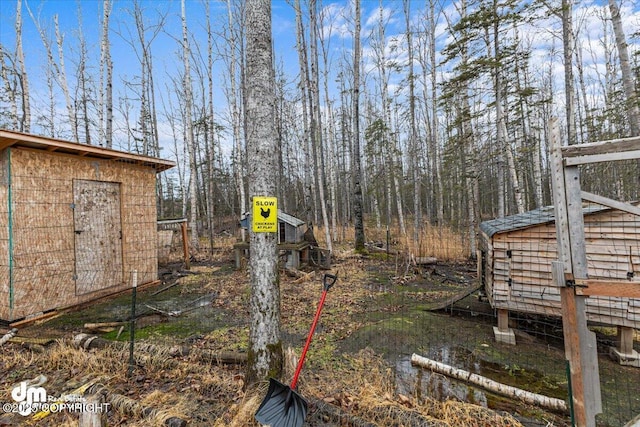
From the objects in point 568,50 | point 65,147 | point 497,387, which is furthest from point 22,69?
point 568,50

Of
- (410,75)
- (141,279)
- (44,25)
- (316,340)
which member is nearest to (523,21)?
(410,75)

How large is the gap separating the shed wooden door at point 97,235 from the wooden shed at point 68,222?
0.02m

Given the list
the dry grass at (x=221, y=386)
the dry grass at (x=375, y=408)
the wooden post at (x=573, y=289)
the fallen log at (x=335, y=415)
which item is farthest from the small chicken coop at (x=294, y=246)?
the wooden post at (x=573, y=289)

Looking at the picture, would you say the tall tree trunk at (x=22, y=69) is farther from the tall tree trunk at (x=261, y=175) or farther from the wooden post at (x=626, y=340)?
the wooden post at (x=626, y=340)

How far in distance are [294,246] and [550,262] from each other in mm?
5533

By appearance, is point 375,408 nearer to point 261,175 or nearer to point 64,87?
point 261,175

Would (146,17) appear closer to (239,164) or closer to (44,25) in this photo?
(44,25)

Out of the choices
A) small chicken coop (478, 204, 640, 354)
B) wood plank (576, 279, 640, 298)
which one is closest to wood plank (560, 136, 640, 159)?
wood plank (576, 279, 640, 298)

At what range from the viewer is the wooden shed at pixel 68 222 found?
462 centimetres

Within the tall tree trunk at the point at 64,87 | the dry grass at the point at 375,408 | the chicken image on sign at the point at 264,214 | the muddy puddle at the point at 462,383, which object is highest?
the tall tree trunk at the point at 64,87

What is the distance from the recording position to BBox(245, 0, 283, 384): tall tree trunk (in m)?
2.46

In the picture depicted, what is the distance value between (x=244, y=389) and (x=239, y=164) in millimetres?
10496

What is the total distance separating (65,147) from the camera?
5.07 metres

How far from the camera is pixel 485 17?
7836 millimetres
